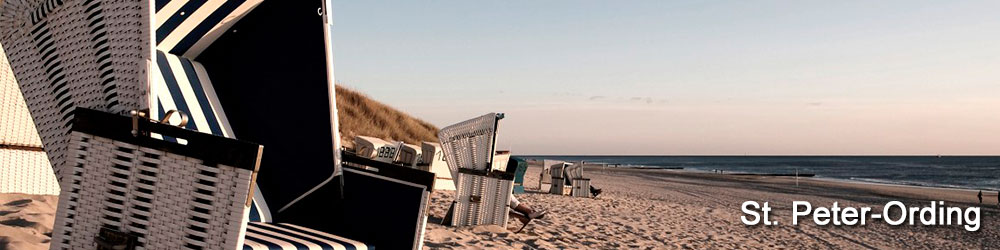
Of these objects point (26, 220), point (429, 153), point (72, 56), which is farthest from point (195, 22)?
point (429, 153)

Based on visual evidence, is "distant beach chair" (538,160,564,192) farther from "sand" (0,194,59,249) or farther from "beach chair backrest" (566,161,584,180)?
"sand" (0,194,59,249)

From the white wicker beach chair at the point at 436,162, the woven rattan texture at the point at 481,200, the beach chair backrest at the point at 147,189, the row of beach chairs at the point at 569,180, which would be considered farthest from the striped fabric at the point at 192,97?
the row of beach chairs at the point at 569,180

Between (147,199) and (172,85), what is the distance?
4.15ft

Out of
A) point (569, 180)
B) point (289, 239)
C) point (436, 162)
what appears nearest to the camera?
point (289, 239)

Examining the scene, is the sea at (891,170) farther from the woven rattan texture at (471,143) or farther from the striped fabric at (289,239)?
the striped fabric at (289,239)

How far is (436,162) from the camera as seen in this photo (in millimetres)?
12414

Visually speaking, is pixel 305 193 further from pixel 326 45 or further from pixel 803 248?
pixel 803 248

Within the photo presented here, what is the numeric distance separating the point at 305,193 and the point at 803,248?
7.55 metres

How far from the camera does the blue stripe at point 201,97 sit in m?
3.20

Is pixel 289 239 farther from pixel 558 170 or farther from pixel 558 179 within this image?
pixel 558 170

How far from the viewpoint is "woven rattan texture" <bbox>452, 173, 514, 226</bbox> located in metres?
7.21

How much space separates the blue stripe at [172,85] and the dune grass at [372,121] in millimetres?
16413

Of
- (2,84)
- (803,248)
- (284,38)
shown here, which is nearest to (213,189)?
(284,38)

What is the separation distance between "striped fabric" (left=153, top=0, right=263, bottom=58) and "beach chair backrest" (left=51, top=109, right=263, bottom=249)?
1059 millimetres
